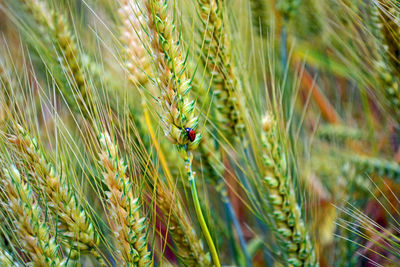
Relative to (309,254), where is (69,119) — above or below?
above

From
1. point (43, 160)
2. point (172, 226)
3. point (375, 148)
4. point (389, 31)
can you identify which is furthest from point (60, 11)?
point (375, 148)

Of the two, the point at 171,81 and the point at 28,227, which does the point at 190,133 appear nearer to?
the point at 171,81

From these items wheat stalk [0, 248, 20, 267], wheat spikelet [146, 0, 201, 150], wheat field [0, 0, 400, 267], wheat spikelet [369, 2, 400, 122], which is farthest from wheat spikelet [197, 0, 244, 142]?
wheat stalk [0, 248, 20, 267]

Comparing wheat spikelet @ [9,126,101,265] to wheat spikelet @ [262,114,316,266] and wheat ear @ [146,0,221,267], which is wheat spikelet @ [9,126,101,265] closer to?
wheat ear @ [146,0,221,267]

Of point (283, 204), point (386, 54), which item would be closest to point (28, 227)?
point (283, 204)

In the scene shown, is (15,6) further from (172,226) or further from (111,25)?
(172,226)

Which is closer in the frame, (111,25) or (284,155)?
(284,155)

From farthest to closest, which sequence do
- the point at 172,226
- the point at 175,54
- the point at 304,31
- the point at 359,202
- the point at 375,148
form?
1. the point at 304,31
2. the point at 375,148
3. the point at 359,202
4. the point at 172,226
5. the point at 175,54

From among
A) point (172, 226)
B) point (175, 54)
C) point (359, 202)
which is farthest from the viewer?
point (359, 202)
